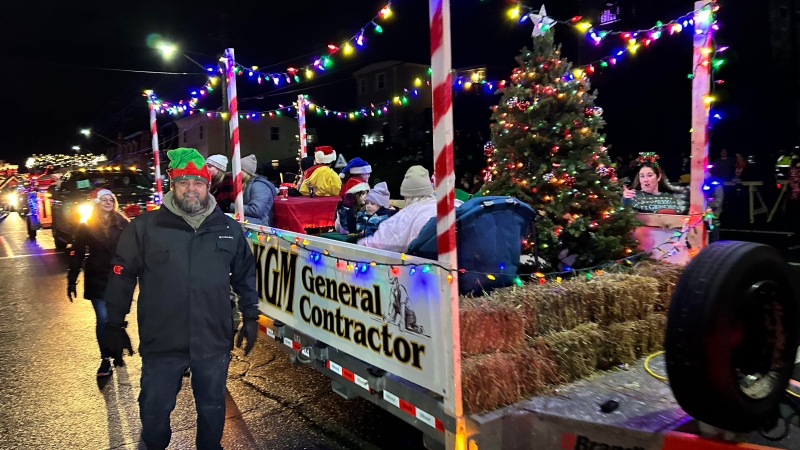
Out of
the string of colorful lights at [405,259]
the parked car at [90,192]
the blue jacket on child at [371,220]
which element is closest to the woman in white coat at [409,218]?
the blue jacket on child at [371,220]

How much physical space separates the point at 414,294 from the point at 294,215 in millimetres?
4176

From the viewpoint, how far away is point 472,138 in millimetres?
24328

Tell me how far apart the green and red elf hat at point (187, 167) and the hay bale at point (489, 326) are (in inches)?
71.2

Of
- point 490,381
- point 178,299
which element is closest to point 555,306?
point 490,381

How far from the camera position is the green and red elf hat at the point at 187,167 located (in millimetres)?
3346

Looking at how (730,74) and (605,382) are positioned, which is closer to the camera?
(605,382)

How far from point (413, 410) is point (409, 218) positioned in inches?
62.8

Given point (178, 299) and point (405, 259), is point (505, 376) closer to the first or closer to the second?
point (405, 259)

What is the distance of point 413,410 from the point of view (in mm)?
3111

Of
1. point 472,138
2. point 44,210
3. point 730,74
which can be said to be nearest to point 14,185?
point 44,210

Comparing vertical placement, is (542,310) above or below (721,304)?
below

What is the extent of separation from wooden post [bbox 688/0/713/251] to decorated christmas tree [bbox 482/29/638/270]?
2.11 ft

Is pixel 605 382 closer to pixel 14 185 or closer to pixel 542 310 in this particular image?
pixel 542 310

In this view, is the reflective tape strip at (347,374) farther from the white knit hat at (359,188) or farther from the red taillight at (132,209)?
the red taillight at (132,209)
